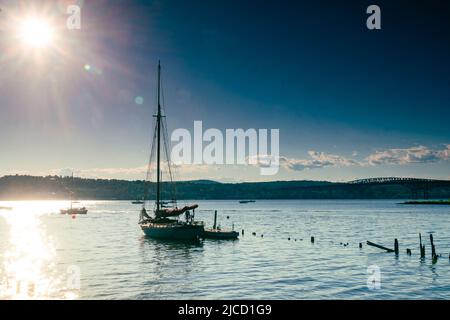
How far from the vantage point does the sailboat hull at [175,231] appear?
65.8m

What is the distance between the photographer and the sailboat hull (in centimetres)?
6575

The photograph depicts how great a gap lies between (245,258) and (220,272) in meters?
10.6

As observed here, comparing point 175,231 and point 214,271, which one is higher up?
point 175,231

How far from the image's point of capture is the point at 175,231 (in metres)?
65.9
